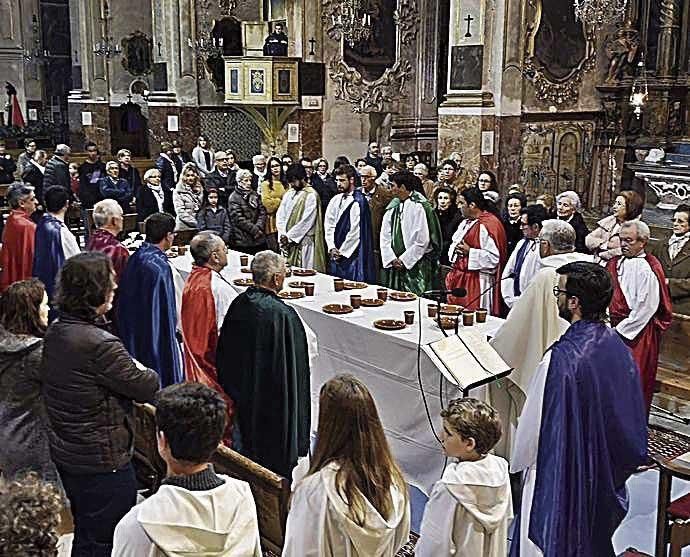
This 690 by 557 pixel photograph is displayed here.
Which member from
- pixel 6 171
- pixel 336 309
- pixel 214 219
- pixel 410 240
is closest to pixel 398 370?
pixel 336 309

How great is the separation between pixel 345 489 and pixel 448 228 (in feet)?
22.7

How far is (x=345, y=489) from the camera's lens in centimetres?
311

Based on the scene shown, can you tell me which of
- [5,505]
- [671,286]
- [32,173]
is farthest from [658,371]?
[32,173]

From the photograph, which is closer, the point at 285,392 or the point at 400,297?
the point at 285,392

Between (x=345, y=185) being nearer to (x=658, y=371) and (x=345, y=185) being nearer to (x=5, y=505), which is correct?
(x=658, y=371)

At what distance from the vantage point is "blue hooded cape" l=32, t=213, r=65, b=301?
25.2 feet

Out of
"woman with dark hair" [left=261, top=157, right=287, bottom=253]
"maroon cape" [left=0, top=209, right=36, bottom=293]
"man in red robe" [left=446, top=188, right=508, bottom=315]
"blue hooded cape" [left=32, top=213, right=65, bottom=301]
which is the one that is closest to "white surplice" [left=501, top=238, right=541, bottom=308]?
"man in red robe" [left=446, top=188, right=508, bottom=315]

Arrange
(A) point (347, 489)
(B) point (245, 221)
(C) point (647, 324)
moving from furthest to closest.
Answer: (B) point (245, 221), (C) point (647, 324), (A) point (347, 489)

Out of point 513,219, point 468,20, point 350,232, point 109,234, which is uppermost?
point 468,20

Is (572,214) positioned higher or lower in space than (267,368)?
higher

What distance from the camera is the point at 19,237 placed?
26.9 feet

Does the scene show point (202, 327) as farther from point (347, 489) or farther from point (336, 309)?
point (347, 489)

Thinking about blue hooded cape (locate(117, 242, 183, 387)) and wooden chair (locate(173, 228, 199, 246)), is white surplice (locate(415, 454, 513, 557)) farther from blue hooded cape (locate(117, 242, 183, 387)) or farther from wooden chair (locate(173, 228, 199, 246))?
wooden chair (locate(173, 228, 199, 246))

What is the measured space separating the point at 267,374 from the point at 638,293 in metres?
2.87
